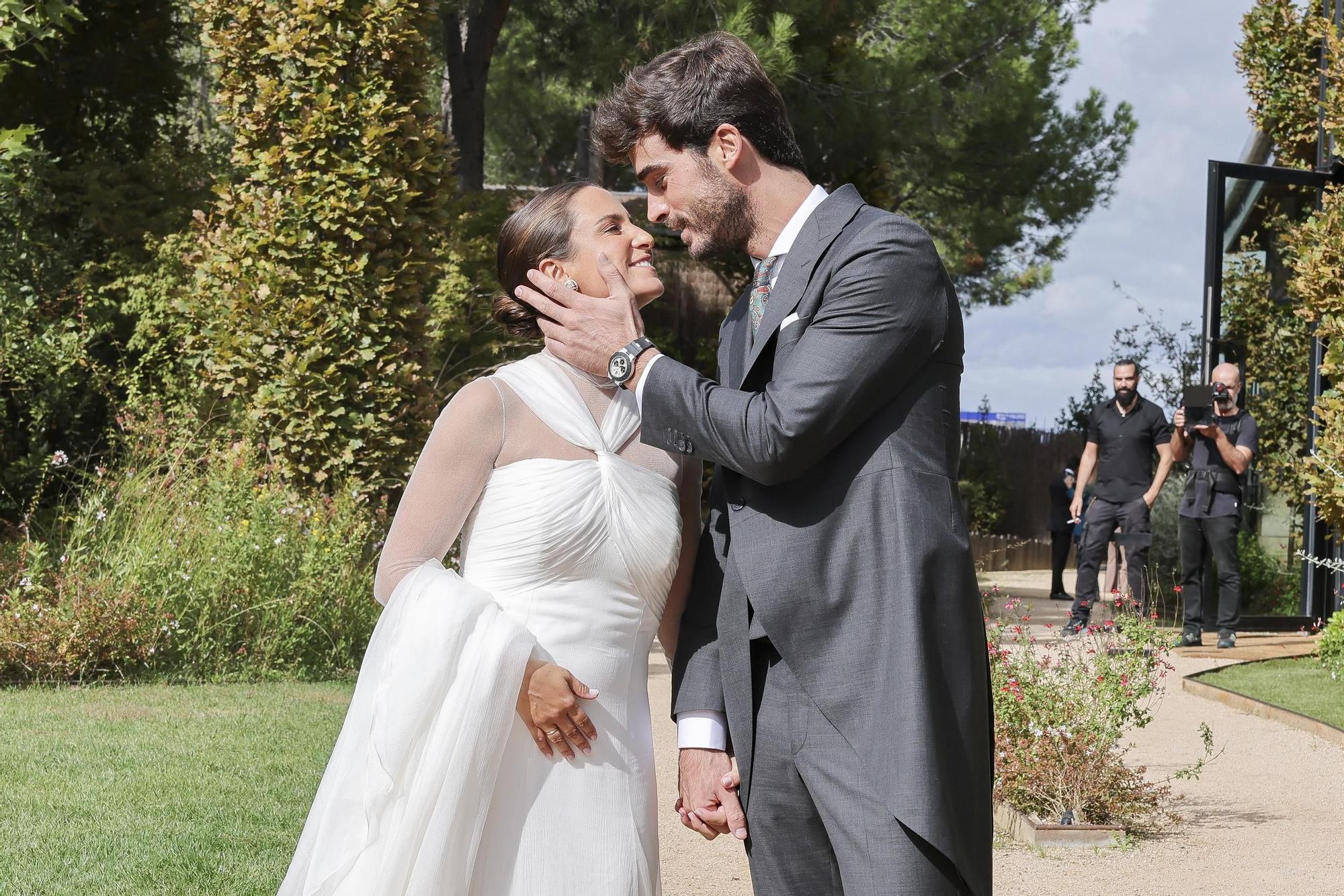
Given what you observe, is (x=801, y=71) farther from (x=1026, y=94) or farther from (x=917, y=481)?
(x=917, y=481)

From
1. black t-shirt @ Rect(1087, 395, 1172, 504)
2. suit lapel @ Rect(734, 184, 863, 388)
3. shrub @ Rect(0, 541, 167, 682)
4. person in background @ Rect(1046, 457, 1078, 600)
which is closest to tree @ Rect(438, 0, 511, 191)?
black t-shirt @ Rect(1087, 395, 1172, 504)

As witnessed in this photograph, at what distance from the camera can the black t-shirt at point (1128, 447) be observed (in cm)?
1048

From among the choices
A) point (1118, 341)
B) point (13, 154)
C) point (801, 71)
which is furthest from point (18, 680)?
point (1118, 341)

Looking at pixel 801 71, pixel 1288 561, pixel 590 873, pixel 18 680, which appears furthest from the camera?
pixel 801 71

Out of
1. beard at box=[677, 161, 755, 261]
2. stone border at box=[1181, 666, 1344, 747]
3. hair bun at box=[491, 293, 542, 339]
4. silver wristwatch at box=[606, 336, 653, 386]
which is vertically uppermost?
beard at box=[677, 161, 755, 261]

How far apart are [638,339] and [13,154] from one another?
6.76m

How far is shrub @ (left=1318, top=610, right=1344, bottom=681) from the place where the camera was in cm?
899

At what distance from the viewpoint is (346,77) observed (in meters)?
9.42

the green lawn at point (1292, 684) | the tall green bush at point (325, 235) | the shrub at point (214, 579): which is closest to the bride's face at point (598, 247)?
the shrub at point (214, 579)

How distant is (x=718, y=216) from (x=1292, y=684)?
7.53m

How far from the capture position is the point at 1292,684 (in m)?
8.51

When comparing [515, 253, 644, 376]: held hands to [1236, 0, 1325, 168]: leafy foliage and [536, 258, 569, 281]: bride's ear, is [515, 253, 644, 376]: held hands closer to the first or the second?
[536, 258, 569, 281]: bride's ear

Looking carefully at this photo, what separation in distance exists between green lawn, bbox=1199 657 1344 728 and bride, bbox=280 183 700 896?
19.5 ft

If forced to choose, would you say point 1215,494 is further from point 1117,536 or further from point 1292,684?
point 1292,684
